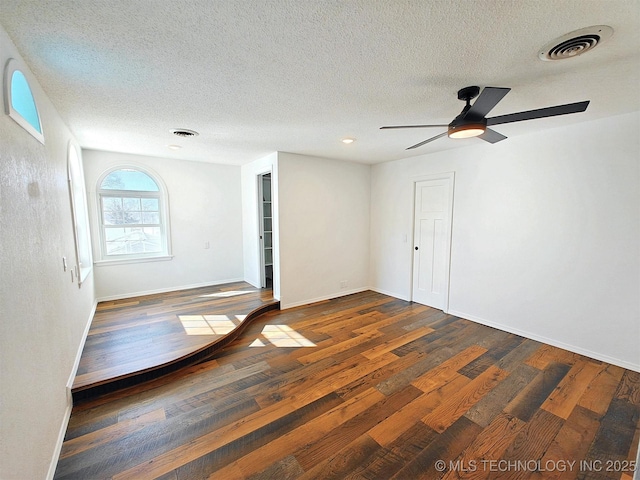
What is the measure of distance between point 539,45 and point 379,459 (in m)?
2.64

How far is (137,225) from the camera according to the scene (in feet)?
14.8

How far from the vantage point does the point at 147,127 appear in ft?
9.59

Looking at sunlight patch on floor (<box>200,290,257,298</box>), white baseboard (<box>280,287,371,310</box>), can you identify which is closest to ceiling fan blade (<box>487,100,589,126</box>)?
white baseboard (<box>280,287,371,310</box>)

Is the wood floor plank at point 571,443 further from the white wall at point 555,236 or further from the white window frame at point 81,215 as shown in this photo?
the white window frame at point 81,215

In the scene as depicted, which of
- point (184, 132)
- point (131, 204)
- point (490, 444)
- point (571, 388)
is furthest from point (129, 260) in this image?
point (571, 388)

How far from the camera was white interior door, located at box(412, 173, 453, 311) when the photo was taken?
13.5 ft

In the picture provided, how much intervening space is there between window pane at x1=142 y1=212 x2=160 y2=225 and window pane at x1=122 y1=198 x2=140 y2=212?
14 cm

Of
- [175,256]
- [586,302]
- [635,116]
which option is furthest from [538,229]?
[175,256]

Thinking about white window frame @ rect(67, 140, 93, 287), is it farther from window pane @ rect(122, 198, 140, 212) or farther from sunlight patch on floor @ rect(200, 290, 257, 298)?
sunlight patch on floor @ rect(200, 290, 257, 298)

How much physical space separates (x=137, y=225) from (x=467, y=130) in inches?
191

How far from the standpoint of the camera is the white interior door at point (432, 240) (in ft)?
13.5

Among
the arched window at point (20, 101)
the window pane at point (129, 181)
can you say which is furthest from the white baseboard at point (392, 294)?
the arched window at point (20, 101)

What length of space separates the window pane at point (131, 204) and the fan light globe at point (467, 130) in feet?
15.3

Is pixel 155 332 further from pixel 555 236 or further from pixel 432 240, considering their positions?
pixel 555 236
